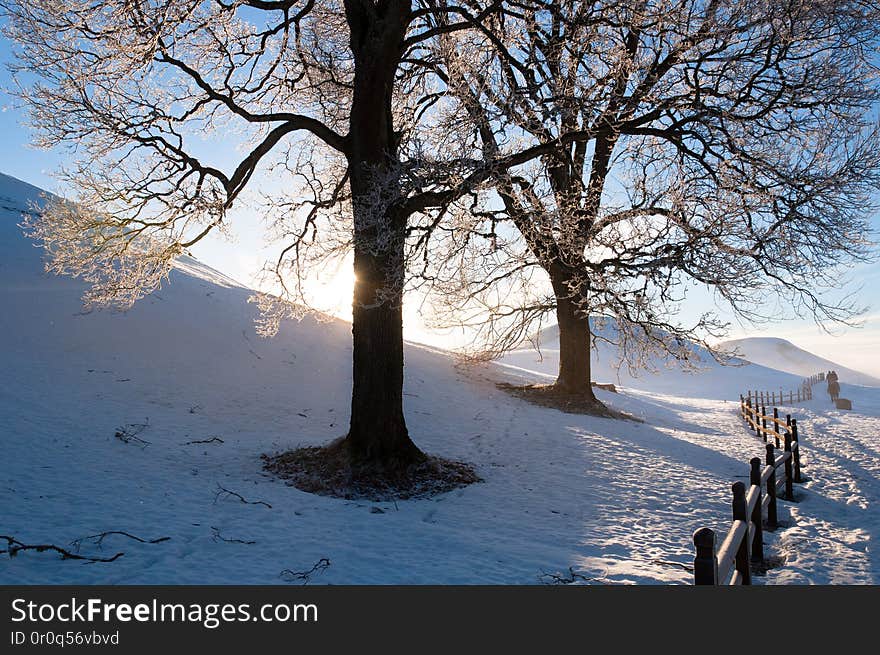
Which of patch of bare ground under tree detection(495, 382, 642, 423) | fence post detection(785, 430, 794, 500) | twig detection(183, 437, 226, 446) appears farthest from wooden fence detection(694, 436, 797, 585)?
twig detection(183, 437, 226, 446)

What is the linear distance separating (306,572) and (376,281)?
521 centimetres

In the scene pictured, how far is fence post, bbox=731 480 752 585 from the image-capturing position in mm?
5117

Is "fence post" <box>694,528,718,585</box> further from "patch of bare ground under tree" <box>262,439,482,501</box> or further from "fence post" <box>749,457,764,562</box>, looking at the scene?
"patch of bare ground under tree" <box>262,439,482,501</box>

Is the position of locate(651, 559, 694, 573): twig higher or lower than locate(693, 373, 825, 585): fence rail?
lower

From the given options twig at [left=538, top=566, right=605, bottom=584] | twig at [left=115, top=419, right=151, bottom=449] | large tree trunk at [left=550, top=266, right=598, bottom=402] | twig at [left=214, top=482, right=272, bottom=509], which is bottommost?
twig at [left=214, top=482, right=272, bottom=509]

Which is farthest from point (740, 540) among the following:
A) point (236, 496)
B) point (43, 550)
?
point (43, 550)

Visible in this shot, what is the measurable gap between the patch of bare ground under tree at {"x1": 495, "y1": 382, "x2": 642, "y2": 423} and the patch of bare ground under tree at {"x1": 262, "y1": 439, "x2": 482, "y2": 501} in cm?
738

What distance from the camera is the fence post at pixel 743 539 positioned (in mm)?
5117

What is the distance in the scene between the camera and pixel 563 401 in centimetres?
1722

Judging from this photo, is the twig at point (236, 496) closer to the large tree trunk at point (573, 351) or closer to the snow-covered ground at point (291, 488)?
the snow-covered ground at point (291, 488)

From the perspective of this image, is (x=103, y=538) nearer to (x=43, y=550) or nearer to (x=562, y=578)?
(x=43, y=550)

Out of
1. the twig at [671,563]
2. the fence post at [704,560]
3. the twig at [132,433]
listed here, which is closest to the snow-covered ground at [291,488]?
A: the twig at [671,563]

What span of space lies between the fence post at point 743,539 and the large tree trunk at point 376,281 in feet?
17.3
